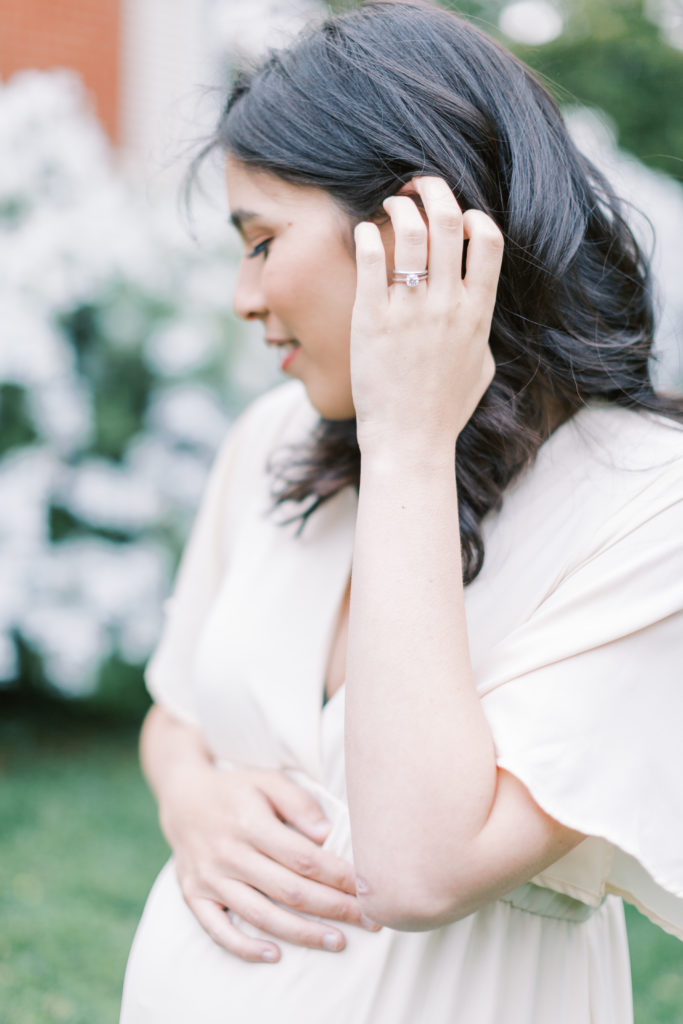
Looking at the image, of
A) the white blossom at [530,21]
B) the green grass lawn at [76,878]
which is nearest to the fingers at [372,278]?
the green grass lawn at [76,878]

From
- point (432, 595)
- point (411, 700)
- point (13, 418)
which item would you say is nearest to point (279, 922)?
point (411, 700)

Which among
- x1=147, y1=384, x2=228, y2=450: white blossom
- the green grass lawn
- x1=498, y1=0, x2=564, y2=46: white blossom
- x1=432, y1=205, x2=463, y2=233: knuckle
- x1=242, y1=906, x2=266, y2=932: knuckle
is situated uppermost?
x1=498, y1=0, x2=564, y2=46: white blossom

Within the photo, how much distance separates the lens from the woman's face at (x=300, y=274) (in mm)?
1449

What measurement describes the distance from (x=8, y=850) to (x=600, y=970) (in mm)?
2961

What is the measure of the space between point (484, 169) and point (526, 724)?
81 cm

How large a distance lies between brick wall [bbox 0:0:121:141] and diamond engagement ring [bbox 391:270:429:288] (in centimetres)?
535

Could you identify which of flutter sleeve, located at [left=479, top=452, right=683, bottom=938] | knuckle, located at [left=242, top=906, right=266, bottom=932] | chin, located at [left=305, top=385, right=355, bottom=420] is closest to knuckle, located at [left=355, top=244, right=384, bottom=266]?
chin, located at [left=305, top=385, right=355, bottom=420]

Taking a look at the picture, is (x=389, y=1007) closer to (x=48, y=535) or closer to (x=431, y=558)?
(x=431, y=558)

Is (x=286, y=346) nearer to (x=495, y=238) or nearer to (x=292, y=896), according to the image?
(x=495, y=238)

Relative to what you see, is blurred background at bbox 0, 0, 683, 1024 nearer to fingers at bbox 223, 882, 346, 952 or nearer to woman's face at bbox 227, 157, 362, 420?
fingers at bbox 223, 882, 346, 952

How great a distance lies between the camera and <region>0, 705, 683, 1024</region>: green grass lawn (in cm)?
316

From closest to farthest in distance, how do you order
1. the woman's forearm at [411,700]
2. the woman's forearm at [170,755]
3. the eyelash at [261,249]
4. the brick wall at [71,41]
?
the woman's forearm at [411,700], the eyelash at [261,249], the woman's forearm at [170,755], the brick wall at [71,41]

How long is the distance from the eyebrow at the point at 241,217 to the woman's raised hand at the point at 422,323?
314 mm

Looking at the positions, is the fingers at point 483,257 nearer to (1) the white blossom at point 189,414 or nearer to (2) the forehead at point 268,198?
(2) the forehead at point 268,198
